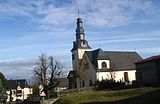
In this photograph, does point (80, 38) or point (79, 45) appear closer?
point (80, 38)

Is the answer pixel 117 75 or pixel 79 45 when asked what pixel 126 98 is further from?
pixel 79 45

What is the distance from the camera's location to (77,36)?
108 metres

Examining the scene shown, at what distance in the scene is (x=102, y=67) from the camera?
96688 mm

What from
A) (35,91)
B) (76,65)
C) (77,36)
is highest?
(77,36)

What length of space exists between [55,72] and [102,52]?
2216cm

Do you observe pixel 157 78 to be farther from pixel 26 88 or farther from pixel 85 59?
pixel 26 88

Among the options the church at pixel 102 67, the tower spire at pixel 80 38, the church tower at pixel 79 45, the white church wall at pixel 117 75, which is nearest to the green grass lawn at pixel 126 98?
the church at pixel 102 67

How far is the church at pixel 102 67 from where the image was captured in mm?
96625

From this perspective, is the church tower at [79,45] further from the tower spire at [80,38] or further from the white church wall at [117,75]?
the white church wall at [117,75]

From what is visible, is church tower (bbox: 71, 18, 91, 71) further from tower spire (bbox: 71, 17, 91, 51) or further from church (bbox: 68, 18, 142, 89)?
church (bbox: 68, 18, 142, 89)

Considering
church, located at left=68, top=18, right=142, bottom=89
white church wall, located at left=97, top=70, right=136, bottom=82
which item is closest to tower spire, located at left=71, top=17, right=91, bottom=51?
church, located at left=68, top=18, right=142, bottom=89

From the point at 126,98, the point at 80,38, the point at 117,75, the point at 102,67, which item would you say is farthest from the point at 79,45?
the point at 126,98

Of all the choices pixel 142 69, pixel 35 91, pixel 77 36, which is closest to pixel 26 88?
pixel 35 91

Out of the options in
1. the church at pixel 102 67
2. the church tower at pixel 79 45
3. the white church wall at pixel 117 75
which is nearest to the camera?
the white church wall at pixel 117 75
